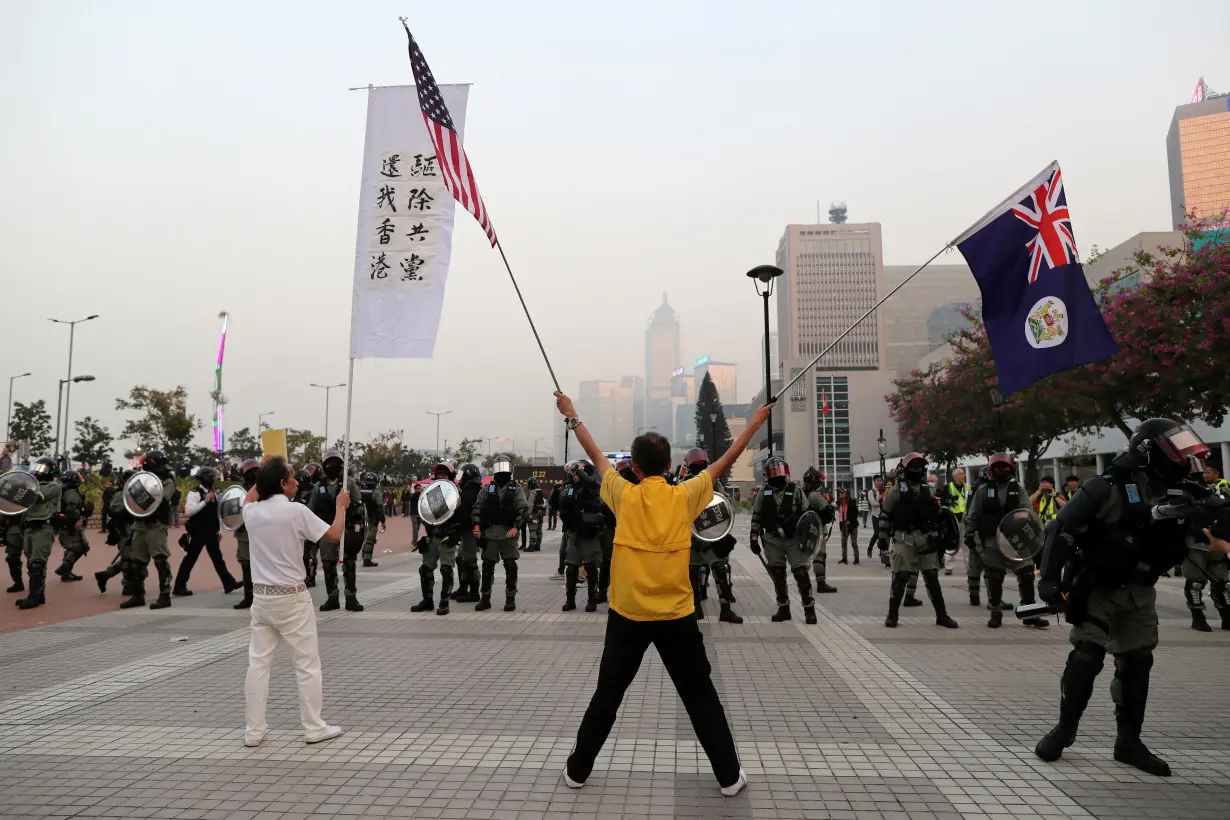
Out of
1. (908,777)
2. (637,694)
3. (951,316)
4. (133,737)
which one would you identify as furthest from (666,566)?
(951,316)

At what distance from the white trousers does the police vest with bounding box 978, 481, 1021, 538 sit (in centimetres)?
775

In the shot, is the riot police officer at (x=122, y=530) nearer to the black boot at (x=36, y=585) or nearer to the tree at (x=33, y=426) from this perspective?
the black boot at (x=36, y=585)

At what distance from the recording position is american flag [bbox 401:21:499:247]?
6305mm

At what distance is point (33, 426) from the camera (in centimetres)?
3984

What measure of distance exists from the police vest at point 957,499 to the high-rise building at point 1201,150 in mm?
137954

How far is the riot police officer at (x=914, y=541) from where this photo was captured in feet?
29.0

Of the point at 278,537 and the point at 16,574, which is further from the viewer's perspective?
the point at 16,574

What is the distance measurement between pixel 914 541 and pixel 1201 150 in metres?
157

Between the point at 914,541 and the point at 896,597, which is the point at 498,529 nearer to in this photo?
the point at 896,597

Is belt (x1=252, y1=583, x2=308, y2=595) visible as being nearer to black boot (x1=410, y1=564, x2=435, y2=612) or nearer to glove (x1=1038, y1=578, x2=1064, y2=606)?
glove (x1=1038, y1=578, x2=1064, y2=606)

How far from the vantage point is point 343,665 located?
6.84m

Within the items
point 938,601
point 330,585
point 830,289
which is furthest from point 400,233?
point 830,289

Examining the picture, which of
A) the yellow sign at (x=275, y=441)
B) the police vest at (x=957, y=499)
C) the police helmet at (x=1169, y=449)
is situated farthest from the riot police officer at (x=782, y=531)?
the police vest at (x=957, y=499)

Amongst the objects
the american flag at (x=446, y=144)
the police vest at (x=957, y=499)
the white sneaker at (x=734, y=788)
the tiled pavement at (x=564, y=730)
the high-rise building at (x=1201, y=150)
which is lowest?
the tiled pavement at (x=564, y=730)
